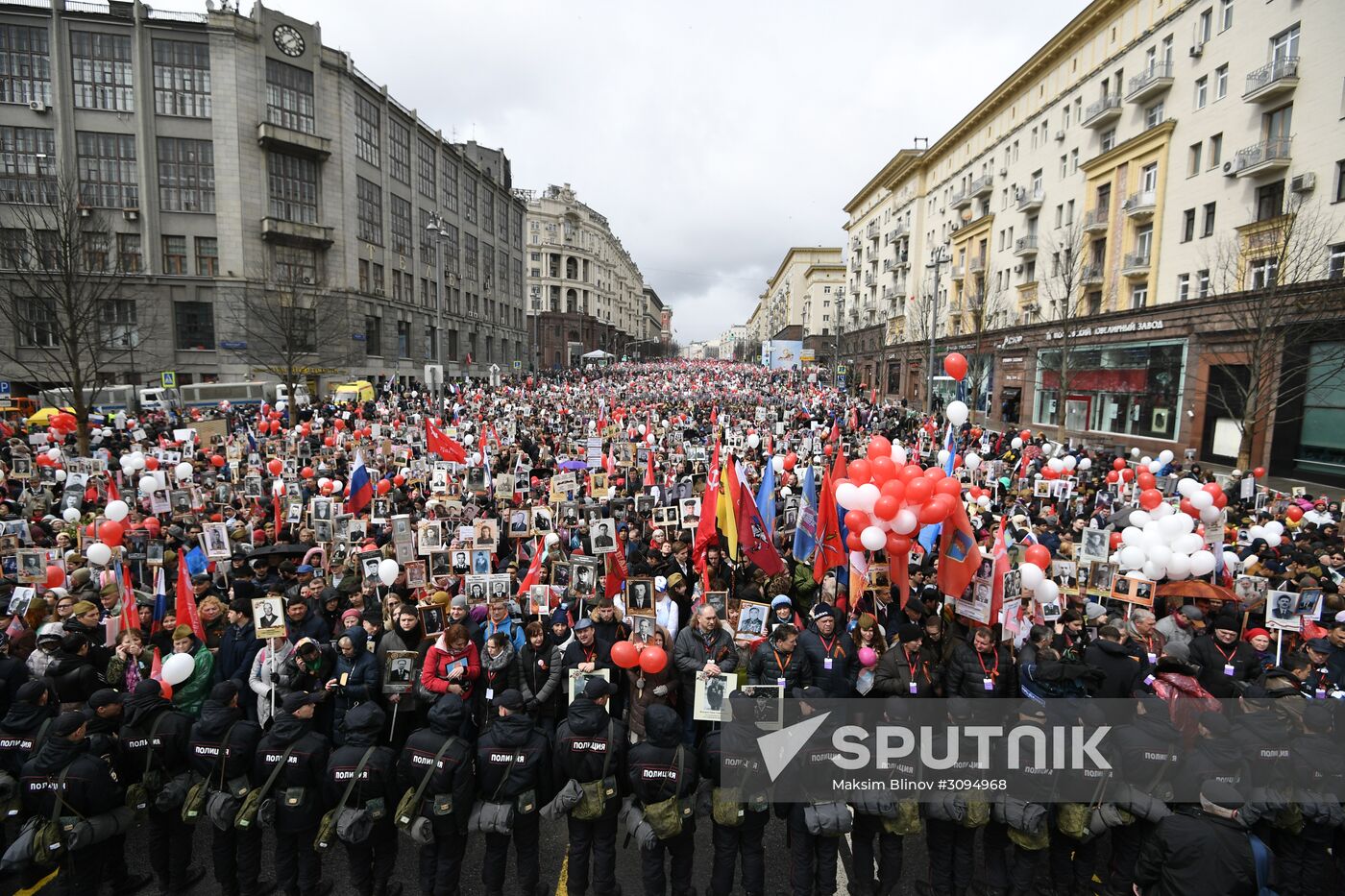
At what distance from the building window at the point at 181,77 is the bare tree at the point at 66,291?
867 centimetres

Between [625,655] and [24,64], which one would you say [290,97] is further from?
[625,655]

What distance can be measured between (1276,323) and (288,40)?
2095 inches

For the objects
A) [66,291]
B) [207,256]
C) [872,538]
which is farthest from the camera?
[207,256]

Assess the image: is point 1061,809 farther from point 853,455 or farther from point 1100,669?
point 853,455

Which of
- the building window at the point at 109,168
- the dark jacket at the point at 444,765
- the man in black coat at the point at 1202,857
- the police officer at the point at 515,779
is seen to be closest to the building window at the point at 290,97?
the building window at the point at 109,168

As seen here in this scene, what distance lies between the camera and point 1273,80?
21344 millimetres

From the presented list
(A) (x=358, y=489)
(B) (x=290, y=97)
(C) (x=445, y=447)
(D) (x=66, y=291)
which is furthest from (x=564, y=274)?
(A) (x=358, y=489)

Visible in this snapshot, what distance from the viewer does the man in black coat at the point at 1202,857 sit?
3.72m

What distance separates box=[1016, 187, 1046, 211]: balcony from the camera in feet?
120

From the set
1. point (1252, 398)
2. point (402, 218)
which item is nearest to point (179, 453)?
point (1252, 398)

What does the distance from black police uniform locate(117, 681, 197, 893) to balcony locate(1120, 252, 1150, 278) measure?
35.3 meters

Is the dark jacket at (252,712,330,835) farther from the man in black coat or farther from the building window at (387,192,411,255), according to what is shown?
the building window at (387,192,411,255)

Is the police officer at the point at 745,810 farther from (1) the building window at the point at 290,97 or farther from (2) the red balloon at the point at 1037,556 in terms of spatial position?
(1) the building window at the point at 290,97

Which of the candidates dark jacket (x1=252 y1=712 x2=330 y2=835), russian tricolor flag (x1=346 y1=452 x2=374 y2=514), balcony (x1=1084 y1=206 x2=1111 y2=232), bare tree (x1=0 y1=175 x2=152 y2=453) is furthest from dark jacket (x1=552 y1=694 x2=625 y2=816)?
balcony (x1=1084 y1=206 x2=1111 y2=232)
